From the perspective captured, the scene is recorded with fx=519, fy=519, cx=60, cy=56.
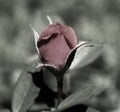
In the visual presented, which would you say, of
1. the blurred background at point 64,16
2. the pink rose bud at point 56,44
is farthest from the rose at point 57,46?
the blurred background at point 64,16

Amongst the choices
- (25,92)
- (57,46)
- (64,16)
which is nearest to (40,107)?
(25,92)

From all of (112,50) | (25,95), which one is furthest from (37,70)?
(112,50)

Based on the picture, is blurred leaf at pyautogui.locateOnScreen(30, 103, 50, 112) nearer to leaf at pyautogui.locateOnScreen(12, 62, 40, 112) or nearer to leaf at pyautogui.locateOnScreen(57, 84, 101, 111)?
leaf at pyautogui.locateOnScreen(12, 62, 40, 112)

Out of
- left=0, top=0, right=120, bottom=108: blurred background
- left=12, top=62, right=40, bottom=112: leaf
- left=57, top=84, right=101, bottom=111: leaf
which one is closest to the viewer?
left=57, top=84, right=101, bottom=111: leaf

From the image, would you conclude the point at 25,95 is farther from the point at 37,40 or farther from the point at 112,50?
the point at 112,50

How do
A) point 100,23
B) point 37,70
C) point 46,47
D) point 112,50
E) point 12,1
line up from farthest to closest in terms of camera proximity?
point 12,1 → point 100,23 → point 112,50 → point 37,70 → point 46,47

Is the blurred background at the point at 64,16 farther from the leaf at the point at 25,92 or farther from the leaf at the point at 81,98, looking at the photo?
the leaf at the point at 81,98

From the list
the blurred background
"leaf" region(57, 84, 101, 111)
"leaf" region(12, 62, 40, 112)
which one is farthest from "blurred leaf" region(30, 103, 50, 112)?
the blurred background
